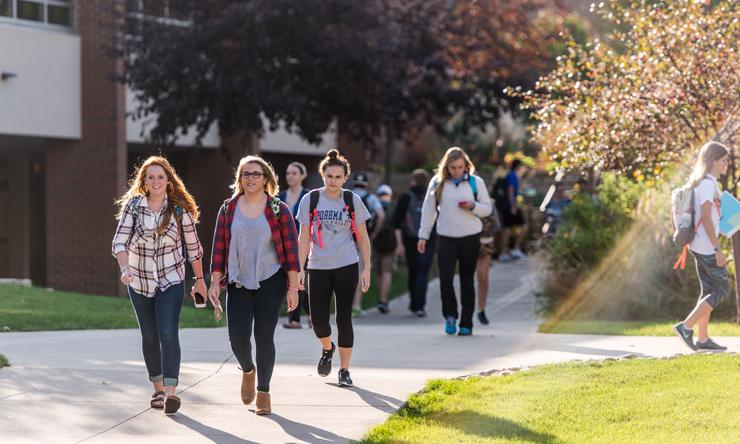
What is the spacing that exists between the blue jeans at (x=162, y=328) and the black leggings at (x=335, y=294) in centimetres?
134

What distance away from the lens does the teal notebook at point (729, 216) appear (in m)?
10.8

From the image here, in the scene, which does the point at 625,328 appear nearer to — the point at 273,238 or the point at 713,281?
the point at 713,281

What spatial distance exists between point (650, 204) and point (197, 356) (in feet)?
21.6

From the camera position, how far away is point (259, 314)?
832 cm

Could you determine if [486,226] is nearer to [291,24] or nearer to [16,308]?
[16,308]

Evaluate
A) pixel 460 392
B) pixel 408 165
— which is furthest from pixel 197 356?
pixel 408 165

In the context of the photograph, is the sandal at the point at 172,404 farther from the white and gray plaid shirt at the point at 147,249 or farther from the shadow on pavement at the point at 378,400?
the shadow on pavement at the point at 378,400

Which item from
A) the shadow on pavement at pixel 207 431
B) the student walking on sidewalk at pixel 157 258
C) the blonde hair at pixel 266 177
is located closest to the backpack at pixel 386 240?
the blonde hair at pixel 266 177

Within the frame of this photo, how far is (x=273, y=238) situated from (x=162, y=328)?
87cm

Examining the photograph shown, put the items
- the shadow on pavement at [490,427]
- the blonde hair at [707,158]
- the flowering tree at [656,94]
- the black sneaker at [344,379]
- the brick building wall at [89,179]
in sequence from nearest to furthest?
the shadow on pavement at [490,427]
the black sneaker at [344,379]
the blonde hair at [707,158]
the flowering tree at [656,94]
the brick building wall at [89,179]

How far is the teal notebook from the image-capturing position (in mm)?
10781

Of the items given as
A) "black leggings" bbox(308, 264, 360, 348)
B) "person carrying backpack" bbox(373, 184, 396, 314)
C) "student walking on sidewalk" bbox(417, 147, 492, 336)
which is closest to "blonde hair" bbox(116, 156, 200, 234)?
"black leggings" bbox(308, 264, 360, 348)

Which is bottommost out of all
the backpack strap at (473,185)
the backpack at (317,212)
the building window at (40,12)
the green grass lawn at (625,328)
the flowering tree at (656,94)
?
the green grass lawn at (625,328)

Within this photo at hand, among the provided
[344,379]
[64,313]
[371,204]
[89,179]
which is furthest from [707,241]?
[89,179]
